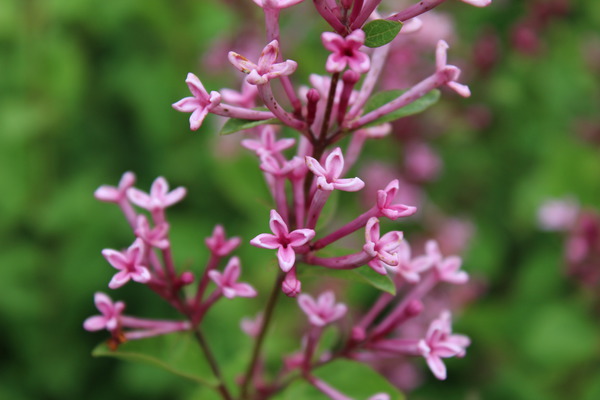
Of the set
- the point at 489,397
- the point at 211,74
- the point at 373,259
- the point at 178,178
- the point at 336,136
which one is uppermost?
the point at 336,136

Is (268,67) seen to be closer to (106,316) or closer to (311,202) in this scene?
(311,202)

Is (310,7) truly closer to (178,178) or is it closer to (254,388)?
(178,178)

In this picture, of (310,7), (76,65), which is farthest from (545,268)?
(76,65)

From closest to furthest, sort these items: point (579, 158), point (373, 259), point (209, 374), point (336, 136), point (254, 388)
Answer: point (373, 259) < point (336, 136) < point (209, 374) < point (254, 388) < point (579, 158)

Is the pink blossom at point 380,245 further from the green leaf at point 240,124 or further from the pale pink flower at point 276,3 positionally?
the pale pink flower at point 276,3

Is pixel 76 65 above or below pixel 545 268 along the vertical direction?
above
